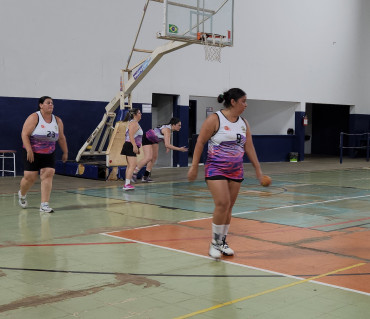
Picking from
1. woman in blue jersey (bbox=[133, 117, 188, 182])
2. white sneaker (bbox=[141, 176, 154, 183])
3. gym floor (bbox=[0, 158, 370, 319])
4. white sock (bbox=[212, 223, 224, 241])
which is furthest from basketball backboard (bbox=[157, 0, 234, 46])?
white sock (bbox=[212, 223, 224, 241])

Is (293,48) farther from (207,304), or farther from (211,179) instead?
(207,304)

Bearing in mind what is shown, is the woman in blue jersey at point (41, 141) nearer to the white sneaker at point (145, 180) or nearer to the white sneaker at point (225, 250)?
the white sneaker at point (225, 250)

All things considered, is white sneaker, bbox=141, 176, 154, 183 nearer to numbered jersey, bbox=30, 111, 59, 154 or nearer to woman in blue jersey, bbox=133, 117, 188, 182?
woman in blue jersey, bbox=133, 117, 188, 182

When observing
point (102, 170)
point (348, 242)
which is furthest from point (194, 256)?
point (102, 170)

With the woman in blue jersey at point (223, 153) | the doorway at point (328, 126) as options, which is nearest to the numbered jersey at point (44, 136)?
the woman in blue jersey at point (223, 153)

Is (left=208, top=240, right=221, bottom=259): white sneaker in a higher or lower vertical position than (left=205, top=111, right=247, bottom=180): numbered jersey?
lower

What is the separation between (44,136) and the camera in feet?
28.2

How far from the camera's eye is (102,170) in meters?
14.4

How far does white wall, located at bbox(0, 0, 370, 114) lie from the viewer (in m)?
15.4

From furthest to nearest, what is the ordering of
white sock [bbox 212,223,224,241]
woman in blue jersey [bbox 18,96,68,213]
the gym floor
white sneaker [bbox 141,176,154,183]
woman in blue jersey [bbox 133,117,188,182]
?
white sneaker [bbox 141,176,154,183] → woman in blue jersey [bbox 133,117,188,182] → woman in blue jersey [bbox 18,96,68,213] → white sock [bbox 212,223,224,241] → the gym floor

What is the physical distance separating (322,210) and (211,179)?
439 centimetres

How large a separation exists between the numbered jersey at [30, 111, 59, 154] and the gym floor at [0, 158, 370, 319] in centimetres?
109

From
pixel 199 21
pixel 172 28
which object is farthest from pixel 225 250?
pixel 199 21

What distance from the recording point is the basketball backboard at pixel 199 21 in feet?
44.7
